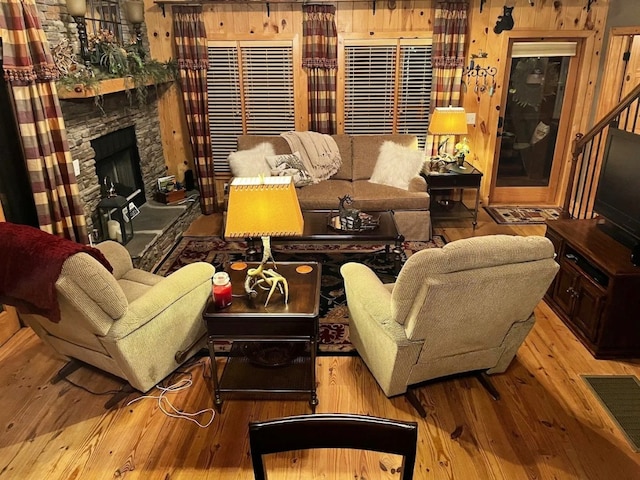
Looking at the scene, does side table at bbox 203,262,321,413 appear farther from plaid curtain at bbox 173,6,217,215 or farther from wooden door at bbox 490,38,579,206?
wooden door at bbox 490,38,579,206

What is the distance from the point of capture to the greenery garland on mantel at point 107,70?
12.0 ft

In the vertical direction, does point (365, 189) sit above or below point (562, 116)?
below

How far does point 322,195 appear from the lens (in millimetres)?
5059

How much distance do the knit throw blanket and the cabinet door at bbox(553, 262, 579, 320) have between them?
266 cm

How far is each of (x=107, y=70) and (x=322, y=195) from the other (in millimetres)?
2298

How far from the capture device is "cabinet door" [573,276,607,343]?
3129 millimetres

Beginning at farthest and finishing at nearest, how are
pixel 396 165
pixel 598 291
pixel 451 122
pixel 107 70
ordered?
pixel 396 165, pixel 451 122, pixel 107 70, pixel 598 291

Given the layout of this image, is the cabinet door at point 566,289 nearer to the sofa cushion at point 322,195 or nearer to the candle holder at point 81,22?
the sofa cushion at point 322,195

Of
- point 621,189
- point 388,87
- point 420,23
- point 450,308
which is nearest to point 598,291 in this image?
point 621,189

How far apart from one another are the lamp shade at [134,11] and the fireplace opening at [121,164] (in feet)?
3.76

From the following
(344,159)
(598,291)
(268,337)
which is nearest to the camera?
(268,337)

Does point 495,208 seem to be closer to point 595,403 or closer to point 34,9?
point 595,403

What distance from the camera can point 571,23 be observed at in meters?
5.46

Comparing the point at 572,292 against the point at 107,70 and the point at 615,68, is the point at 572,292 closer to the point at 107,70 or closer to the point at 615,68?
the point at 615,68
